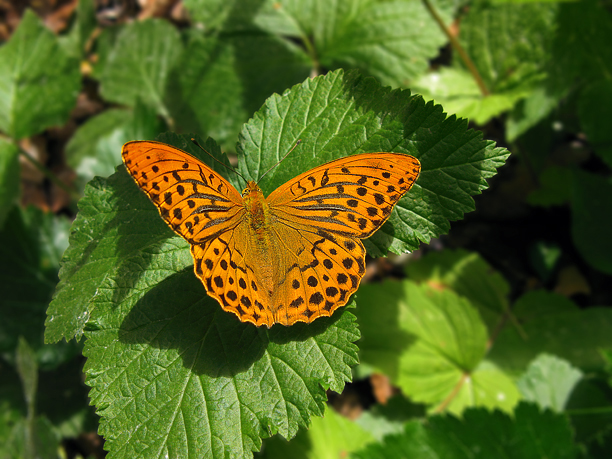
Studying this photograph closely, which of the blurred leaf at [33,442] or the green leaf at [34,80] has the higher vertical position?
the green leaf at [34,80]

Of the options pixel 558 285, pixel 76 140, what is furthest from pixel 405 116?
pixel 76 140

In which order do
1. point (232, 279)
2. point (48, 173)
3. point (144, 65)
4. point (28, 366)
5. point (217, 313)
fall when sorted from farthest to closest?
1. point (144, 65)
2. point (48, 173)
3. point (28, 366)
4. point (217, 313)
5. point (232, 279)

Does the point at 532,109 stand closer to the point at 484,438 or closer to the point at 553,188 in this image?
the point at 553,188

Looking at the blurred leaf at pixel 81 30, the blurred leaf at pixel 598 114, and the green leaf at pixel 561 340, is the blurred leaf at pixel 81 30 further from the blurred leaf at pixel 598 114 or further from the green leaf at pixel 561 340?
the green leaf at pixel 561 340

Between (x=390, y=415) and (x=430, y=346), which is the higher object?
(x=430, y=346)

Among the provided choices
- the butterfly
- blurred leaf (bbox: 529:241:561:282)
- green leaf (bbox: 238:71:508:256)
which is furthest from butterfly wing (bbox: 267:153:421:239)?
blurred leaf (bbox: 529:241:561:282)

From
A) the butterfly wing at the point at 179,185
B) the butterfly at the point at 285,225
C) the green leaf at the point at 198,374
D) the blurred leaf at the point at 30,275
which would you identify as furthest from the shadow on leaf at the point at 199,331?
the blurred leaf at the point at 30,275

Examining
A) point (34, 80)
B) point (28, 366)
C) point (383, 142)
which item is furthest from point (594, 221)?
point (34, 80)
